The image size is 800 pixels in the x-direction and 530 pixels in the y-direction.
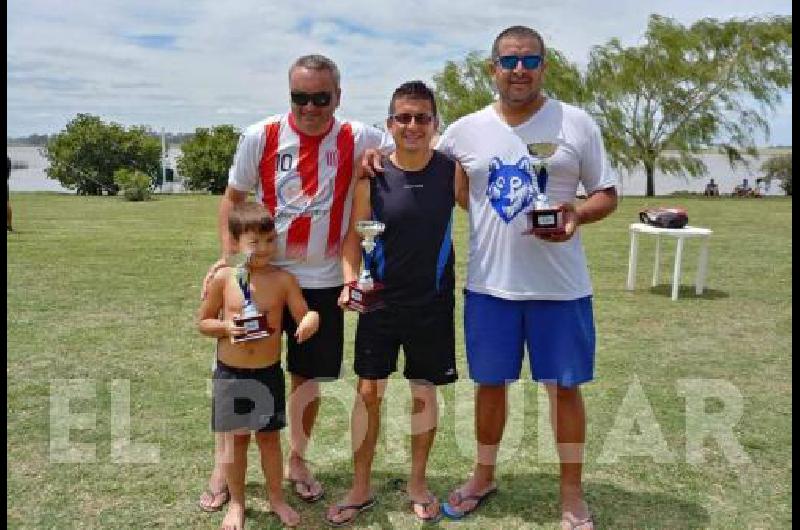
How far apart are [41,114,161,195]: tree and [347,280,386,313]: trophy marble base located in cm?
3327

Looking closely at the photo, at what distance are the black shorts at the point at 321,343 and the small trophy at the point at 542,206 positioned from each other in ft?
3.02

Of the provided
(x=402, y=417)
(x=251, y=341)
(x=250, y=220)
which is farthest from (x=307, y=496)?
(x=250, y=220)

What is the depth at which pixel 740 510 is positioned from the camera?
347cm

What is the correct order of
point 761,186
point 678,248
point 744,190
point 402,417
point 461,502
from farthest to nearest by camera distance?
1. point 761,186
2. point 744,190
3. point 678,248
4. point 402,417
5. point 461,502

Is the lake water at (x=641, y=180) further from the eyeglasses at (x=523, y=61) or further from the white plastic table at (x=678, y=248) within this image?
the eyeglasses at (x=523, y=61)

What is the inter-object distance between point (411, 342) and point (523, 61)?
1.20m

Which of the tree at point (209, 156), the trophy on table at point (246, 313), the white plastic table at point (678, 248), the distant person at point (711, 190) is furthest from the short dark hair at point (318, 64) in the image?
the distant person at point (711, 190)

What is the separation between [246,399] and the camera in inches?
123

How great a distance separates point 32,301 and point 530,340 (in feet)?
19.7

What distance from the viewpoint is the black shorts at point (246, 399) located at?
3133 mm

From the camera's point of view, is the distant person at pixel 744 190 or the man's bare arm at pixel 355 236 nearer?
the man's bare arm at pixel 355 236

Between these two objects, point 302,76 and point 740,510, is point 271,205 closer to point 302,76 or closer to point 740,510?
point 302,76

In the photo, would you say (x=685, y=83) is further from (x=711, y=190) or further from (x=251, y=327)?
(x=251, y=327)

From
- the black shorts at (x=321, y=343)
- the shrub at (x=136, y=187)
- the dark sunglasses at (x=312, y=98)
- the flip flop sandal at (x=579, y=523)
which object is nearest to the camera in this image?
the dark sunglasses at (x=312, y=98)
